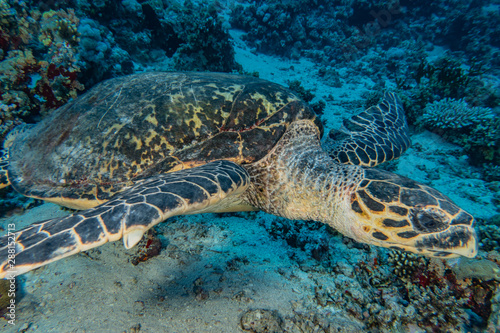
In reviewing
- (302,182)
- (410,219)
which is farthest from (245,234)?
(410,219)

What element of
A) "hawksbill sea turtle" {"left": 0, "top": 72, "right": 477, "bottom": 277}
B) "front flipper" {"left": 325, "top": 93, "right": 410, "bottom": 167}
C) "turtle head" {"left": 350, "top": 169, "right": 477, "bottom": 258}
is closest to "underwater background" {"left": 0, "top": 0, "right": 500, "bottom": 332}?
"hawksbill sea turtle" {"left": 0, "top": 72, "right": 477, "bottom": 277}

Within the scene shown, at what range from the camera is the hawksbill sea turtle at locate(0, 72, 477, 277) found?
1792mm

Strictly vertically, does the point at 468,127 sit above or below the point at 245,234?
above

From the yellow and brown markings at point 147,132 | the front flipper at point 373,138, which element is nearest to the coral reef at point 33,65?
the yellow and brown markings at point 147,132

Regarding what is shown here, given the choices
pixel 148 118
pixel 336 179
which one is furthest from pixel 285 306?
pixel 148 118

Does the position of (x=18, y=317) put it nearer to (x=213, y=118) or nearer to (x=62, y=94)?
(x=213, y=118)

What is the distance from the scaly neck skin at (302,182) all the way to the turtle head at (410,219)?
14 centimetres

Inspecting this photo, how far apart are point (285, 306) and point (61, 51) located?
6082 mm

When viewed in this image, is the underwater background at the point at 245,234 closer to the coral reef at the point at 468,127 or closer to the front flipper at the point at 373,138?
the coral reef at the point at 468,127

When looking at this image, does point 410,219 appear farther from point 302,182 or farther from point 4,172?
point 4,172

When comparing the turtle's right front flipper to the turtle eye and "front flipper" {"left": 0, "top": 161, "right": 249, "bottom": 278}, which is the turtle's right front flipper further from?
the turtle eye

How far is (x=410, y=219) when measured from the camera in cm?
186

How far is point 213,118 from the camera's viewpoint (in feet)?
8.39

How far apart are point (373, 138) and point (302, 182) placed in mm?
1901
